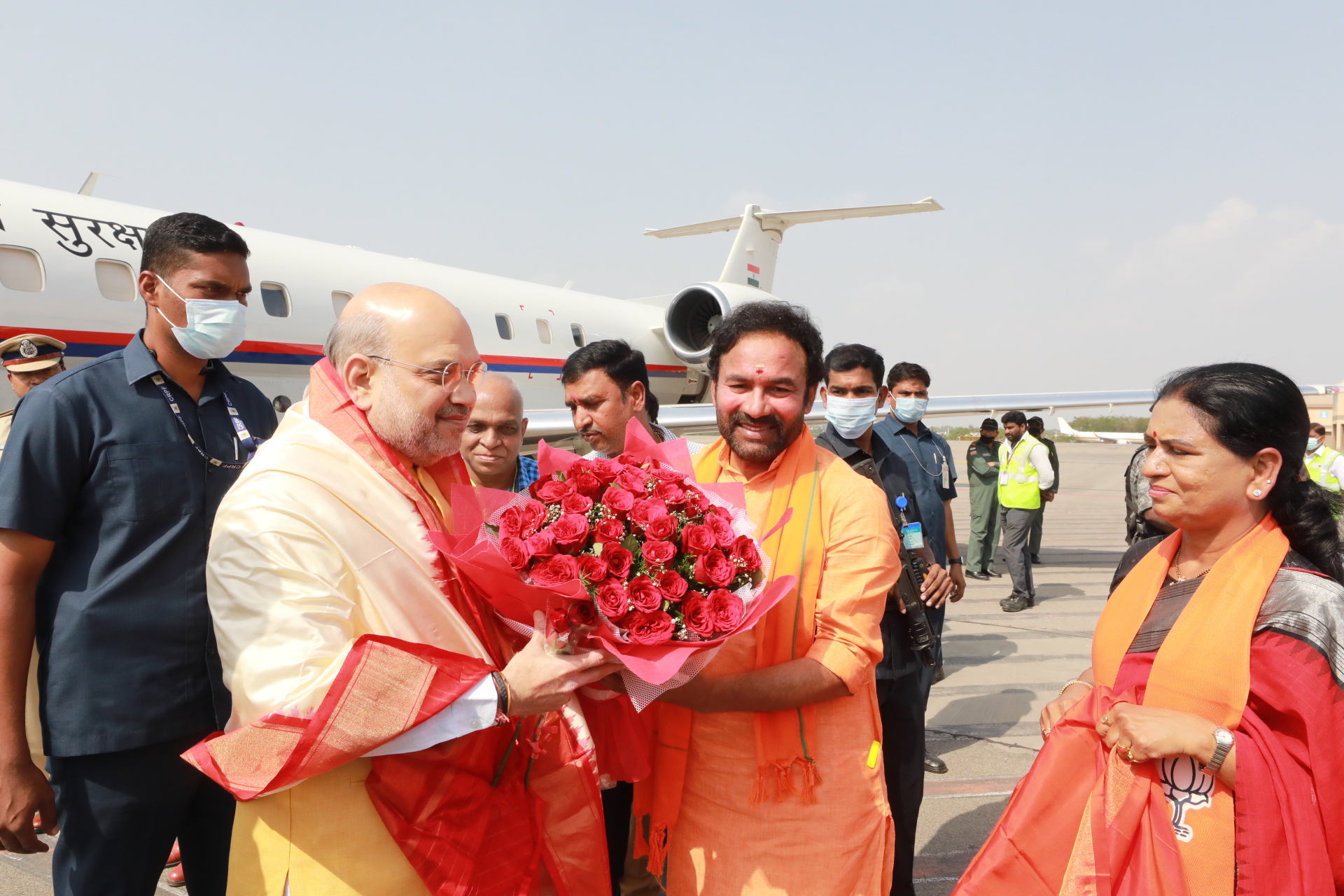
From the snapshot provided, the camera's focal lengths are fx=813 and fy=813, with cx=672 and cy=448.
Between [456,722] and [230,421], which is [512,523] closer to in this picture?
[456,722]

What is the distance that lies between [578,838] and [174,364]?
181 centimetres

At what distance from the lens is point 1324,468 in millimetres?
9016

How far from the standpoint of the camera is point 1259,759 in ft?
5.16

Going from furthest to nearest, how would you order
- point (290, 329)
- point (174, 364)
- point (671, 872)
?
point (290, 329)
point (174, 364)
point (671, 872)

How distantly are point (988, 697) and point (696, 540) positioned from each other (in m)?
4.94

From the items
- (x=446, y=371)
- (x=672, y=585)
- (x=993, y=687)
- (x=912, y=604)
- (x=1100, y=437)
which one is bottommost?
(x=1100, y=437)

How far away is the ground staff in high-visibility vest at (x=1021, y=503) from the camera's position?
27.8ft

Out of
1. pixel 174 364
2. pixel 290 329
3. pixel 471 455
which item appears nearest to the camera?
pixel 174 364

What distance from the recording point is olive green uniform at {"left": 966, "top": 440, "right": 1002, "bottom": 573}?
9641 millimetres

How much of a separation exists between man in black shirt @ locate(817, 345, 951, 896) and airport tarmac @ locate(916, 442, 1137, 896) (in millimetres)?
557

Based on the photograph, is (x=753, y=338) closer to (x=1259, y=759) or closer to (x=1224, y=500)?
(x=1224, y=500)

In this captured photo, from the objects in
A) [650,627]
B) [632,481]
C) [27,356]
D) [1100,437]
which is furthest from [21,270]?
[1100,437]

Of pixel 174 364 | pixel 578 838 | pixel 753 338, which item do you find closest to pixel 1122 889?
pixel 578 838

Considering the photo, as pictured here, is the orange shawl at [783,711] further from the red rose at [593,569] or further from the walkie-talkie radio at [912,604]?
the walkie-talkie radio at [912,604]
